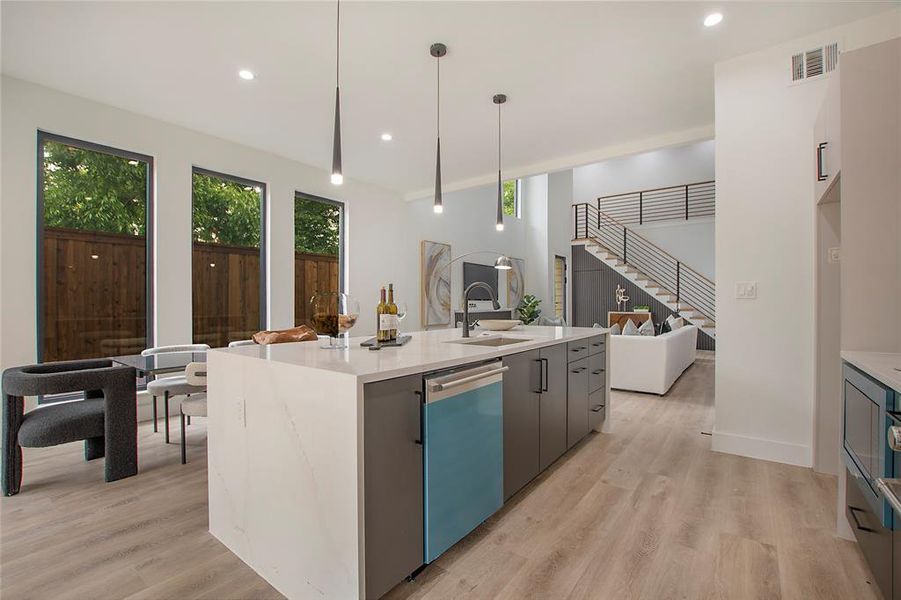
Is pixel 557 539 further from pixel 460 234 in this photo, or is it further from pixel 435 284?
pixel 460 234

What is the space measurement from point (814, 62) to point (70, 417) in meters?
5.27

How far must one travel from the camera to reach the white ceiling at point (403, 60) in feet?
8.43

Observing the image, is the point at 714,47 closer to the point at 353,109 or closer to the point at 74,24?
the point at 353,109

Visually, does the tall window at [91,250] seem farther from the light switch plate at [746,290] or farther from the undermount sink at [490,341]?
the light switch plate at [746,290]

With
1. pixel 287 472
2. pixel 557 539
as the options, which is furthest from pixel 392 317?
pixel 557 539

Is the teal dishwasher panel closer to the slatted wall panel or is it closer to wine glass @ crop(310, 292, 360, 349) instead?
wine glass @ crop(310, 292, 360, 349)

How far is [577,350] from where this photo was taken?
297 centimetres

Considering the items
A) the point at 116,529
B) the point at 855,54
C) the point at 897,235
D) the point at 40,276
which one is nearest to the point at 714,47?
the point at 855,54

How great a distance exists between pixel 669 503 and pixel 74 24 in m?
4.58

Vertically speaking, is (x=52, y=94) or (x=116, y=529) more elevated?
(x=52, y=94)

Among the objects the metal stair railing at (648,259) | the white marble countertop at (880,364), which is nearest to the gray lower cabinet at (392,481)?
the white marble countertop at (880,364)

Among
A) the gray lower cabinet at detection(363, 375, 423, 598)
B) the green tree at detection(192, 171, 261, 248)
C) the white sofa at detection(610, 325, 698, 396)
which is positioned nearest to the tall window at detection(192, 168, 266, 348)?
the green tree at detection(192, 171, 261, 248)

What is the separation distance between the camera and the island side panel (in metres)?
1.37

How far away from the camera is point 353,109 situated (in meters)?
3.84
